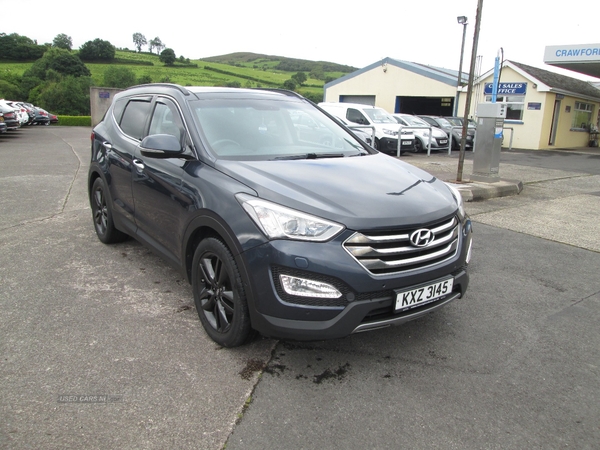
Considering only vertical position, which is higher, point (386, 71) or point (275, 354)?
point (386, 71)

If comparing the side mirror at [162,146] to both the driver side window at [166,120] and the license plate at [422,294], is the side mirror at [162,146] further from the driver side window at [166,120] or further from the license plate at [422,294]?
the license plate at [422,294]

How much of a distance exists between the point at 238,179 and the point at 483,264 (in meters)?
3.18

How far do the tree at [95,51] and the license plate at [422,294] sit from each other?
3919 inches

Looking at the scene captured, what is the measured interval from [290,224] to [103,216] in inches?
132

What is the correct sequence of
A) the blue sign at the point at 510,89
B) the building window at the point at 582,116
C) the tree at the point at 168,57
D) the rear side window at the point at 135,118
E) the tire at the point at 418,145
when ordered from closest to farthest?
the rear side window at the point at 135,118, the tire at the point at 418,145, the blue sign at the point at 510,89, the building window at the point at 582,116, the tree at the point at 168,57

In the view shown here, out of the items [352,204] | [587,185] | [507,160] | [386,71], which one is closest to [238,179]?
[352,204]

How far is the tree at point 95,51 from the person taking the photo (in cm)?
8912

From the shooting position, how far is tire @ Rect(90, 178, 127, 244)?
16.7 ft

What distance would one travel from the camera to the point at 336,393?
2758mm

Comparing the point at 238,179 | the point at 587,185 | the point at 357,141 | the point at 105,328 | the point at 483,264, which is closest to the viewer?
the point at 238,179

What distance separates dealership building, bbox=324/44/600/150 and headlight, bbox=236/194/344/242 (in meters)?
18.9

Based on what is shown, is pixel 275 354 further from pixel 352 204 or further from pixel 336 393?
pixel 352 204

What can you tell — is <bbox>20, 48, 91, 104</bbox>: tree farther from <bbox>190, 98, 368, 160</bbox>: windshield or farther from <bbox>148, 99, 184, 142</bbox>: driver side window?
<bbox>190, 98, 368, 160</bbox>: windshield

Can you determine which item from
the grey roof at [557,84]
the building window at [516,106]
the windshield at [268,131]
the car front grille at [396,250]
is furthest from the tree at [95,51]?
the car front grille at [396,250]
